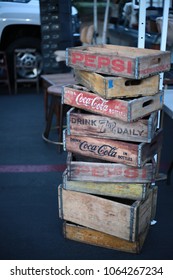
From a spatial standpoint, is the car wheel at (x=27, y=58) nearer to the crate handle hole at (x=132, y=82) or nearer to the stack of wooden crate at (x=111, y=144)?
the stack of wooden crate at (x=111, y=144)

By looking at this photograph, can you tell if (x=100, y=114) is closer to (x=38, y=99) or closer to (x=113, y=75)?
(x=113, y=75)

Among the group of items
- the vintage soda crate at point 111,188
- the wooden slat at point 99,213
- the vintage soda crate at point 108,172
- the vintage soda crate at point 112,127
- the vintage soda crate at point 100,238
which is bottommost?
the vintage soda crate at point 100,238

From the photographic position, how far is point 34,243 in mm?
3062

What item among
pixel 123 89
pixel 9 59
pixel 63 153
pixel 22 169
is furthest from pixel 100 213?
pixel 9 59

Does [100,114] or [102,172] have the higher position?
[100,114]

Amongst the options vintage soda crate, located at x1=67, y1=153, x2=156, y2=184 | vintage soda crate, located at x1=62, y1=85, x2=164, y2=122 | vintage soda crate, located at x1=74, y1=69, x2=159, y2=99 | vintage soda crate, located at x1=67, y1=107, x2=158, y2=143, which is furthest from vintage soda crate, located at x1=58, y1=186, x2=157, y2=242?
vintage soda crate, located at x1=74, y1=69, x2=159, y2=99

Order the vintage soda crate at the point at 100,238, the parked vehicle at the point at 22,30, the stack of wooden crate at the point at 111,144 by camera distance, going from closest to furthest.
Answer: the stack of wooden crate at the point at 111,144 < the vintage soda crate at the point at 100,238 < the parked vehicle at the point at 22,30

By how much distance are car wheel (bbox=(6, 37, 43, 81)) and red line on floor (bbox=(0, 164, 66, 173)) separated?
3.80 m

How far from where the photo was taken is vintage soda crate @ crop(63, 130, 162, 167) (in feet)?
9.09

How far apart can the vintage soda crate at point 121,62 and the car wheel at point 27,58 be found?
5.06 metres

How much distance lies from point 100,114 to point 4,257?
120 cm

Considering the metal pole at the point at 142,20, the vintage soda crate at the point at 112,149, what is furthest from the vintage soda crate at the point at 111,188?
the metal pole at the point at 142,20

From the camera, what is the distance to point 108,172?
2861mm

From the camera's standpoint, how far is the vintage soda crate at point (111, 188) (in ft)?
9.38
